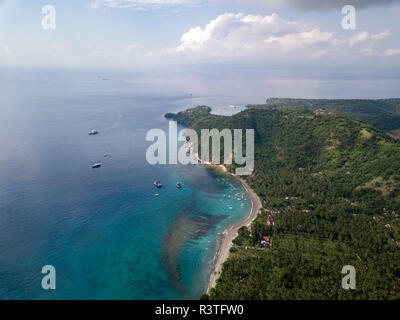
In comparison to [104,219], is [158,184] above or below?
above

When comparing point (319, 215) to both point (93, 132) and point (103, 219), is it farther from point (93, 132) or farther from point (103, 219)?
point (93, 132)

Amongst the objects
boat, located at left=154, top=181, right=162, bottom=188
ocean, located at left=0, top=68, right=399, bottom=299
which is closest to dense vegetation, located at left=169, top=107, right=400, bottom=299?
ocean, located at left=0, top=68, right=399, bottom=299

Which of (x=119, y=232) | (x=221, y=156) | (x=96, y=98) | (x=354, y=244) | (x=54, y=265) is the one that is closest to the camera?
(x=54, y=265)

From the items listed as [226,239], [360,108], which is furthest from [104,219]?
[360,108]

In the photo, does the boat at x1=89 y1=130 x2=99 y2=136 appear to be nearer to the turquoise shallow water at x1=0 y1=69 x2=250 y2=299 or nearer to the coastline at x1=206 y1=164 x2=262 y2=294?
the turquoise shallow water at x1=0 y1=69 x2=250 y2=299

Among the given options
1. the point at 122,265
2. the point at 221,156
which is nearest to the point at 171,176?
the point at 221,156

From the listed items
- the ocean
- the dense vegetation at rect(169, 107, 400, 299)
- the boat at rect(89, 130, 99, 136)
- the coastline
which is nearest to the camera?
the dense vegetation at rect(169, 107, 400, 299)

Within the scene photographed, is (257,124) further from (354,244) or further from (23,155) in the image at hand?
(23,155)
